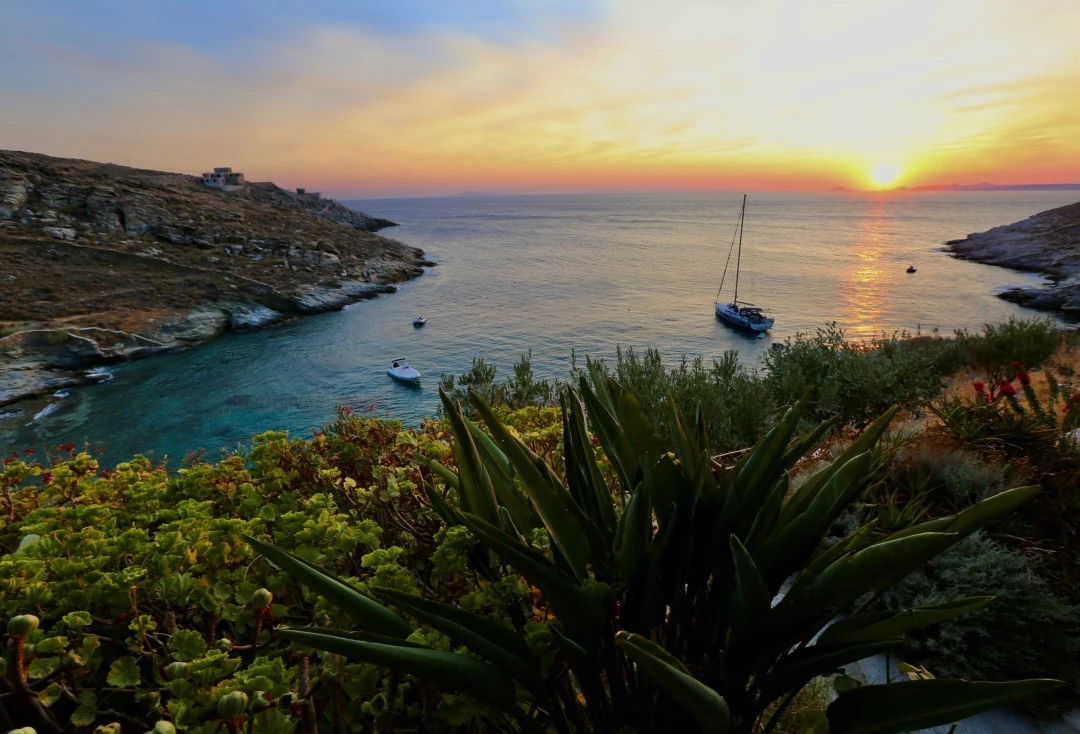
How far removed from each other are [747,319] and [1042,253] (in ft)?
144

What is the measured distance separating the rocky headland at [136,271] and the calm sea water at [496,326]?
5.80 feet

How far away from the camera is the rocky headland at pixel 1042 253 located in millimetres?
38188

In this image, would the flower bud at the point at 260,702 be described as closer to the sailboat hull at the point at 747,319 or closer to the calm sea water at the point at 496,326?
the calm sea water at the point at 496,326

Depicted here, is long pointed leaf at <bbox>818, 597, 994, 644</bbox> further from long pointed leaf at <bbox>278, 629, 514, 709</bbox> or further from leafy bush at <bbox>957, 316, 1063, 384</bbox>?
leafy bush at <bbox>957, 316, 1063, 384</bbox>

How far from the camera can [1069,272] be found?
46688 mm

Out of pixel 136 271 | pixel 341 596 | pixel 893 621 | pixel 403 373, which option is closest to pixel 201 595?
pixel 341 596

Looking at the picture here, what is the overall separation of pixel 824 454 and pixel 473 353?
1139 inches

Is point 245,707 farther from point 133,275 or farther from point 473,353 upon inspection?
point 133,275

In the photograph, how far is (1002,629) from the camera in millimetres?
2916

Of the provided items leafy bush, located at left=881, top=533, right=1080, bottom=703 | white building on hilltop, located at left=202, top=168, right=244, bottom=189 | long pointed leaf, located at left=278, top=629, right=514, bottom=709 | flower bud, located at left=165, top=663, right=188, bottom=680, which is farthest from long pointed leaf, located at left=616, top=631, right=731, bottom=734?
white building on hilltop, located at left=202, top=168, right=244, bottom=189

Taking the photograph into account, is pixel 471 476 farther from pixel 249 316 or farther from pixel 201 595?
pixel 249 316

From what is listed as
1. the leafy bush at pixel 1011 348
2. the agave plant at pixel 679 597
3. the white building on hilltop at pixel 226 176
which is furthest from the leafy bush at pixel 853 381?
the white building on hilltop at pixel 226 176

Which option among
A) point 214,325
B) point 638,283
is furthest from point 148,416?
point 638,283

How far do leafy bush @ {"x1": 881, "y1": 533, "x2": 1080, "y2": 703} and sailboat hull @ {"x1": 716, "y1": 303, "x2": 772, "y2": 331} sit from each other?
114 feet
